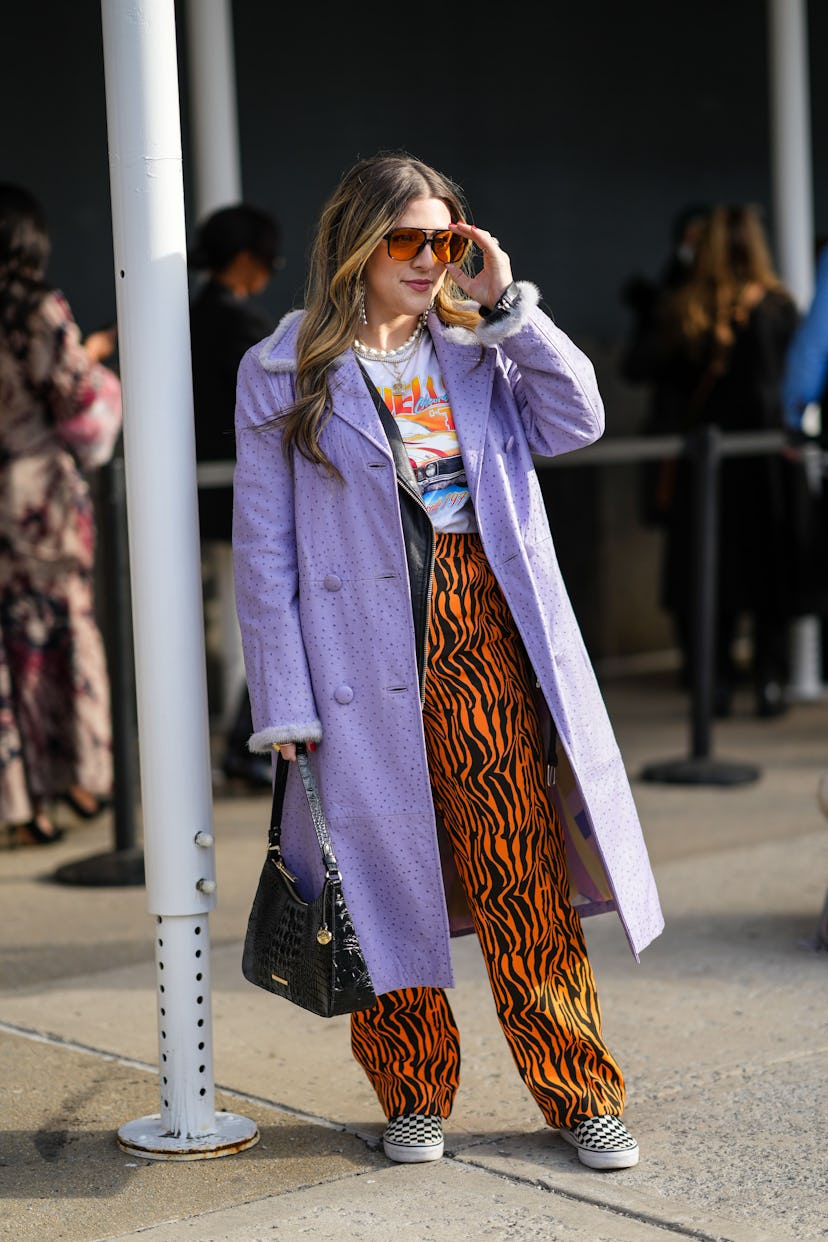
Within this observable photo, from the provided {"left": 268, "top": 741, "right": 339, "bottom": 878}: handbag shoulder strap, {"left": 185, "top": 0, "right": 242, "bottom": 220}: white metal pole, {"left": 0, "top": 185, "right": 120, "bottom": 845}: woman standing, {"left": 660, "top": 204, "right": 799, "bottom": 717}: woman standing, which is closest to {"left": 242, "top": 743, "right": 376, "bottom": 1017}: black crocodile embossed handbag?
{"left": 268, "top": 741, "right": 339, "bottom": 878}: handbag shoulder strap

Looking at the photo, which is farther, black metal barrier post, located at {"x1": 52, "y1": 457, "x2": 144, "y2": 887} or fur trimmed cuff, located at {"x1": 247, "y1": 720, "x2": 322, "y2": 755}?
black metal barrier post, located at {"x1": 52, "y1": 457, "x2": 144, "y2": 887}

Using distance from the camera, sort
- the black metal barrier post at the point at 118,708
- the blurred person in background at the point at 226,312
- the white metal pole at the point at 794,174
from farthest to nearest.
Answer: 1. the white metal pole at the point at 794,174
2. the blurred person in background at the point at 226,312
3. the black metal barrier post at the point at 118,708

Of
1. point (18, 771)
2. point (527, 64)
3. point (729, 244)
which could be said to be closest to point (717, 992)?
point (18, 771)

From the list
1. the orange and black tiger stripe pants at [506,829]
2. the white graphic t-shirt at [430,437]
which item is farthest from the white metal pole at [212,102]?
the orange and black tiger stripe pants at [506,829]

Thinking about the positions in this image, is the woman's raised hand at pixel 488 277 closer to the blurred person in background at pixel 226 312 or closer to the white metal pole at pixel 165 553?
the white metal pole at pixel 165 553

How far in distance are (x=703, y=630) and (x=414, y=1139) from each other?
3.57m

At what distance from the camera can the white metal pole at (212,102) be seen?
23.2ft

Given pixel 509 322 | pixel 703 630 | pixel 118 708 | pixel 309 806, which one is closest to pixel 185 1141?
pixel 309 806

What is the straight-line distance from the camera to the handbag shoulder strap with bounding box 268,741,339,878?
341 centimetres

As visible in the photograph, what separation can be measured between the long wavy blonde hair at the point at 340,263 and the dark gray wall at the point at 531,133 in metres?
4.11

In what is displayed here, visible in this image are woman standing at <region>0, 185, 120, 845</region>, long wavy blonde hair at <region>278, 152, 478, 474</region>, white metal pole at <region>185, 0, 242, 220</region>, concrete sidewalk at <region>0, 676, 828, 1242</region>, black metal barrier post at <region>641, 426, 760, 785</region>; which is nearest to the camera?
concrete sidewalk at <region>0, 676, 828, 1242</region>

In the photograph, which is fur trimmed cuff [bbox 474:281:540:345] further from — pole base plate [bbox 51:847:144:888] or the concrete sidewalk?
pole base plate [bbox 51:847:144:888]

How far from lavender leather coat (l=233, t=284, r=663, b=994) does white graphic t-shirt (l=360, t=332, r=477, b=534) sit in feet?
0.14

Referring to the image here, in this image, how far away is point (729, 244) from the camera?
8.00m
